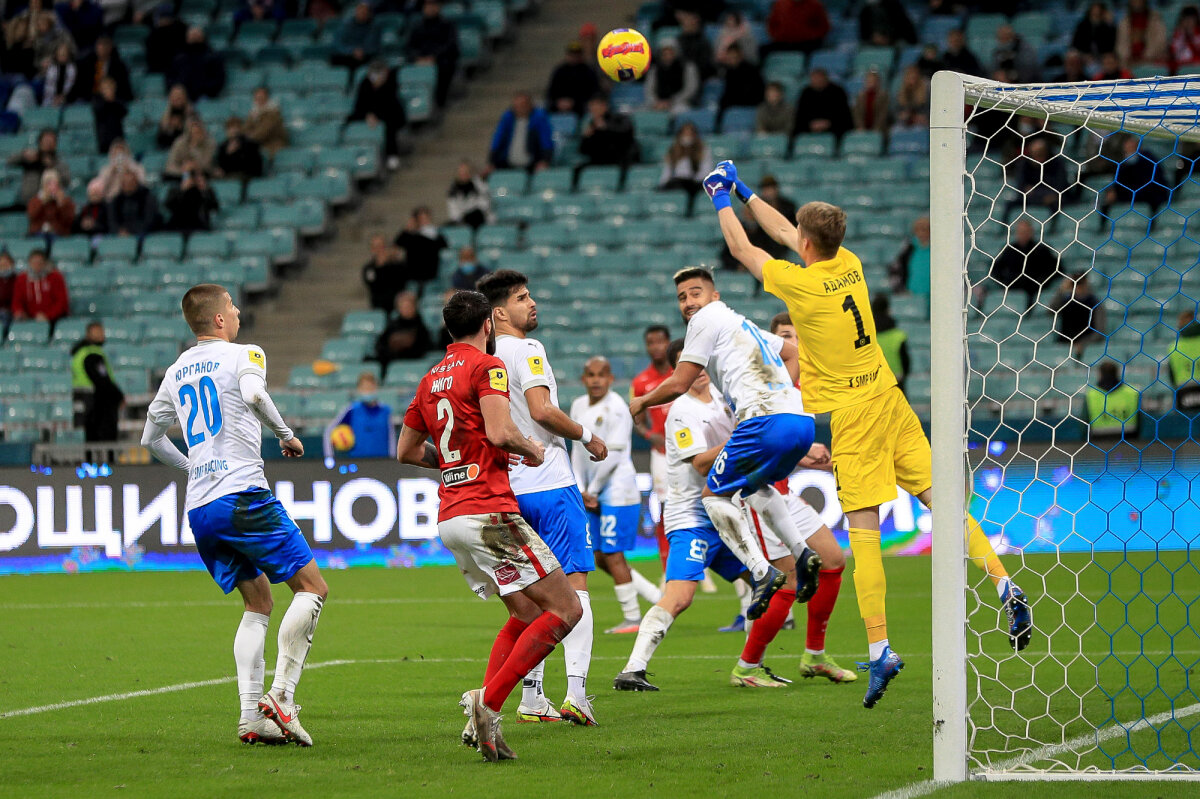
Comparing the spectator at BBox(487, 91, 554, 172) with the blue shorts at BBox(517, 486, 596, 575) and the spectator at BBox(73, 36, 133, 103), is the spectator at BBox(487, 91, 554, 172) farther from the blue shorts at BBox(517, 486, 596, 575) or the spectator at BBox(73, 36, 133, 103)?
the blue shorts at BBox(517, 486, 596, 575)

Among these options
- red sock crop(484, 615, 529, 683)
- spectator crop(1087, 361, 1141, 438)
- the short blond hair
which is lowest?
red sock crop(484, 615, 529, 683)

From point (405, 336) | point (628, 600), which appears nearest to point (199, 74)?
point (405, 336)

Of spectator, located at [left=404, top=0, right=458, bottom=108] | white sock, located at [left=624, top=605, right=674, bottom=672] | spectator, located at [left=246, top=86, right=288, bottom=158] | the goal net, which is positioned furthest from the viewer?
spectator, located at [left=404, top=0, right=458, bottom=108]

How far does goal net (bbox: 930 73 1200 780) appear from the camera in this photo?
5.89 metres

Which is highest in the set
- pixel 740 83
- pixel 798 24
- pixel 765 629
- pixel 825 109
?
pixel 798 24

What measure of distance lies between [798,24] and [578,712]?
1694 cm

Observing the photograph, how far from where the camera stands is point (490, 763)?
632 centimetres

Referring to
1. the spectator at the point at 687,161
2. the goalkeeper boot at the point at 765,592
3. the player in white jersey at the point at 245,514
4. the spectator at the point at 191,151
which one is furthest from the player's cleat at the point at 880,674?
the spectator at the point at 191,151

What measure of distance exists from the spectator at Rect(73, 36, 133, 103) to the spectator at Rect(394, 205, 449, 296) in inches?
313

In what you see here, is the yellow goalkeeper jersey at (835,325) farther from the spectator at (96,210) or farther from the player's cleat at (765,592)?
the spectator at (96,210)

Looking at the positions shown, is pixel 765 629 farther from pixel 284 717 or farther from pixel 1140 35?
pixel 1140 35

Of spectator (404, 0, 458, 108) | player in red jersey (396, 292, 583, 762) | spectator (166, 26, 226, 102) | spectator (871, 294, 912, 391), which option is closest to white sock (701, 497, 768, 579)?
player in red jersey (396, 292, 583, 762)

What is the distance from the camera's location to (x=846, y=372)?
7.28 meters

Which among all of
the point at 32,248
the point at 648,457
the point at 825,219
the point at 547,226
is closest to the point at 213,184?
the point at 32,248
